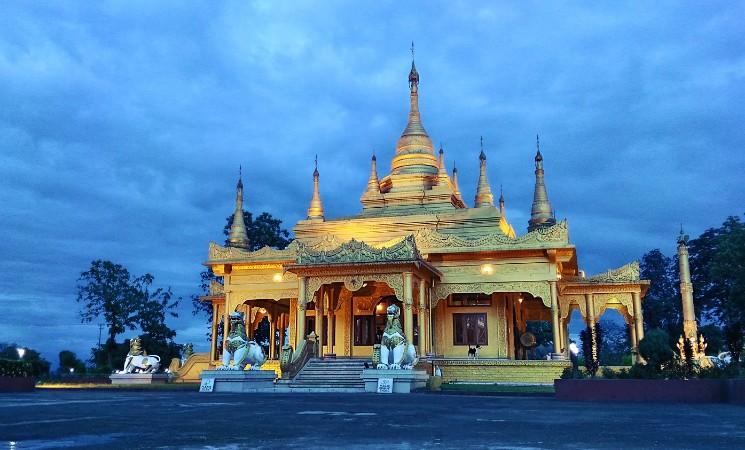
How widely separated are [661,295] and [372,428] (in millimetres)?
53539

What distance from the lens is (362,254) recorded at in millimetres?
25234

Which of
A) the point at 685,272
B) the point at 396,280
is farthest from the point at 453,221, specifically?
the point at 685,272

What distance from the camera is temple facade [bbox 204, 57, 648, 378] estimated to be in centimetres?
2581

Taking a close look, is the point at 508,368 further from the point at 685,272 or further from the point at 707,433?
the point at 707,433

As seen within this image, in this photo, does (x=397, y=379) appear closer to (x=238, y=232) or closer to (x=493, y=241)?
(x=493, y=241)

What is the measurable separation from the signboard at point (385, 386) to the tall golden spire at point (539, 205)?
18.5 meters

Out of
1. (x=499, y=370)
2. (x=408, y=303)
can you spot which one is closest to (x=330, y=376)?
(x=408, y=303)

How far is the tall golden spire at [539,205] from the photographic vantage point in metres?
36.5

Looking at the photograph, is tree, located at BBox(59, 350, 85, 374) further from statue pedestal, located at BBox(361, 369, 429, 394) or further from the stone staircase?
statue pedestal, located at BBox(361, 369, 429, 394)

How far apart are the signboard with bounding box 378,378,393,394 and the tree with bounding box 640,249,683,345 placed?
31307 millimetres

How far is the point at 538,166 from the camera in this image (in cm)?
3747

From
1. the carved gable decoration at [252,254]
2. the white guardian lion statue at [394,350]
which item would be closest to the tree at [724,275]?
the white guardian lion statue at [394,350]

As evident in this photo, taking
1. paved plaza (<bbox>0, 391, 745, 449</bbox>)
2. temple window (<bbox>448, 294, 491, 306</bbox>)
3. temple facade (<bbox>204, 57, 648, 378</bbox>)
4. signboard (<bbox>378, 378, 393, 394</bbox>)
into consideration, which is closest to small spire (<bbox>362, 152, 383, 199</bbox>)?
Result: temple facade (<bbox>204, 57, 648, 378</bbox>)

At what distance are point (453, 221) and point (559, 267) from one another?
5.20 meters
